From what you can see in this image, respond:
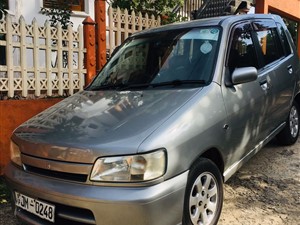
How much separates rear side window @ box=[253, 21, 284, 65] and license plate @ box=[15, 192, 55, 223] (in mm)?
2960

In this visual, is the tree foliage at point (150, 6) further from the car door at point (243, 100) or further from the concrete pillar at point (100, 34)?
the car door at point (243, 100)

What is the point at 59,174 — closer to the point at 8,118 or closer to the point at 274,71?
the point at 8,118

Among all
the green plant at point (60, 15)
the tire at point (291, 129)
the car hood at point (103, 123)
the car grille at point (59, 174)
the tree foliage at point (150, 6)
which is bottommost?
the tire at point (291, 129)

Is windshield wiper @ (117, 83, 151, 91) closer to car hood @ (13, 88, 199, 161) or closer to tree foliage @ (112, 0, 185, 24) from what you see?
car hood @ (13, 88, 199, 161)

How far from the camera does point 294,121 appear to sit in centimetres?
525

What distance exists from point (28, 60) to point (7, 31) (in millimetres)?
597

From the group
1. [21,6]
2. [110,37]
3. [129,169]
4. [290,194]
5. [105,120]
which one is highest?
[21,6]

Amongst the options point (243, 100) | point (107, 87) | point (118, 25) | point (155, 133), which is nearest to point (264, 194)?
point (243, 100)

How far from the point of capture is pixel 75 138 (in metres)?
2.56

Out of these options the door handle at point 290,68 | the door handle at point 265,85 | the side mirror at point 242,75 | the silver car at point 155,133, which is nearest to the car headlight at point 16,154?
the silver car at point 155,133

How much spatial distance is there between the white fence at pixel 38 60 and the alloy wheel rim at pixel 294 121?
3.05m

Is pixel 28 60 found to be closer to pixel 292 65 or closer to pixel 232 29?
pixel 232 29

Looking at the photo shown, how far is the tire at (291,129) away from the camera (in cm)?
502

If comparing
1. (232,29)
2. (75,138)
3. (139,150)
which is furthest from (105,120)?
(232,29)
